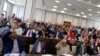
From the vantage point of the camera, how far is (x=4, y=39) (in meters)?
3.36

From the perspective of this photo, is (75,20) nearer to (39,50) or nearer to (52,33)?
(52,33)

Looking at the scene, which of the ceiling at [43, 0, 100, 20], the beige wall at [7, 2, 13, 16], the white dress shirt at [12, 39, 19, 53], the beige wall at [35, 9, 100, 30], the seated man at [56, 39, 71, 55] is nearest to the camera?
the white dress shirt at [12, 39, 19, 53]

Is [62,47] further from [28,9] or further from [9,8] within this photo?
[9,8]

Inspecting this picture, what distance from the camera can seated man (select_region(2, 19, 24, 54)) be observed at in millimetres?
3250

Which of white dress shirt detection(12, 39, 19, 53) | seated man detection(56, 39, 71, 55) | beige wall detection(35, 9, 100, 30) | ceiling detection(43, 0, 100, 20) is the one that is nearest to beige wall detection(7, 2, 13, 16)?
beige wall detection(35, 9, 100, 30)

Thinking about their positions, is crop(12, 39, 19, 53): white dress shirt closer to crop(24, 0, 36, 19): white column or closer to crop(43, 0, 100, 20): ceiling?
crop(24, 0, 36, 19): white column

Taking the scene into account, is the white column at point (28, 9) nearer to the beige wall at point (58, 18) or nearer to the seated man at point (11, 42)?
the seated man at point (11, 42)

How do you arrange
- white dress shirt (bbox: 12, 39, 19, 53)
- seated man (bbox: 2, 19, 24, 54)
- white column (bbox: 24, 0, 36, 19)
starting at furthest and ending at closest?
white column (bbox: 24, 0, 36, 19), white dress shirt (bbox: 12, 39, 19, 53), seated man (bbox: 2, 19, 24, 54)

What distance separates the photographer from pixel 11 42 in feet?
11.2

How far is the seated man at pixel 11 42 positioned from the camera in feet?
10.7

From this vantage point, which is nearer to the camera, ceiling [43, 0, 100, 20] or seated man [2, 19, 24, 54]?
seated man [2, 19, 24, 54]

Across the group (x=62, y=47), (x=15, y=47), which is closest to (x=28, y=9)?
(x=62, y=47)

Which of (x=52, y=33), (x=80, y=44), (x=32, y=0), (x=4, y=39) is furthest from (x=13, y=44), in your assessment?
(x=32, y=0)

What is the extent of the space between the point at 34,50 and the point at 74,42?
2.23 metres
